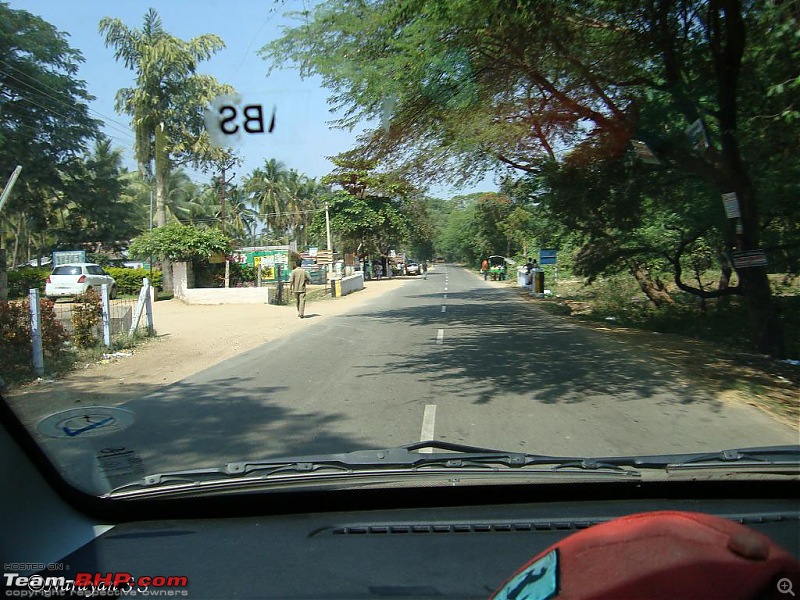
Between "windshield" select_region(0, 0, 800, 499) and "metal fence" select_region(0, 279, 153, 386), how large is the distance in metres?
0.04

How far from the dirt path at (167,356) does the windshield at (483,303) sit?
0.10 m

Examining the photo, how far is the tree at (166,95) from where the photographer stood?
19.3 meters

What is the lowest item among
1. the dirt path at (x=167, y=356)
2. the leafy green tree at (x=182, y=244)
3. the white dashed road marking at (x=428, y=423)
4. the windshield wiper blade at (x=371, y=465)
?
the dirt path at (x=167, y=356)

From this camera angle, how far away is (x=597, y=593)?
4.62 feet

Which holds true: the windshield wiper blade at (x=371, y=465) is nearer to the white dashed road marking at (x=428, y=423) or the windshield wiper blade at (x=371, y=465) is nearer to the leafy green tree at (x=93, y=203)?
the white dashed road marking at (x=428, y=423)

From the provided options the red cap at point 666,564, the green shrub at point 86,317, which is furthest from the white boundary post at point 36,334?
the red cap at point 666,564

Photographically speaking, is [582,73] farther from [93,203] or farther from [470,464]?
[93,203]

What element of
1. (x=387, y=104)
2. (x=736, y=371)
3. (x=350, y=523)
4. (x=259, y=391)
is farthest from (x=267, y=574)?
(x=387, y=104)

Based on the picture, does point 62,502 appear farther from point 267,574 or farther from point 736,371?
point 736,371

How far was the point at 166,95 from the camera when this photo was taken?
23469 mm

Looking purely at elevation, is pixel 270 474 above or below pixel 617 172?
below

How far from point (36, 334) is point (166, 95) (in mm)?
15627

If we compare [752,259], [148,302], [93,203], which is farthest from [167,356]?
[93,203]

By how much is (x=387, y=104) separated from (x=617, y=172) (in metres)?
5.42
